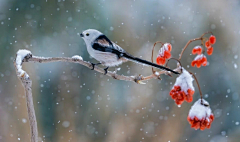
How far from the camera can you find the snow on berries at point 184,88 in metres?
0.60

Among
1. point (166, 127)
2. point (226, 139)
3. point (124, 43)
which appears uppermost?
point (124, 43)

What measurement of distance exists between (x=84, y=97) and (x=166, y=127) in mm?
843

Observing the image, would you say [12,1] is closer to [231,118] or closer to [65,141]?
[65,141]

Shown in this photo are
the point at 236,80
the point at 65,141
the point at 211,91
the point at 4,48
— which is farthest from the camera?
the point at 236,80

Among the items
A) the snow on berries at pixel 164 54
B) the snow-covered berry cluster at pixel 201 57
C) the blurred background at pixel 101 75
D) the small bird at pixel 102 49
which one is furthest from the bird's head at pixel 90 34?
the blurred background at pixel 101 75

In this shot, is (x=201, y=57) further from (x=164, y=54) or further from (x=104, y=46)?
(x=104, y=46)

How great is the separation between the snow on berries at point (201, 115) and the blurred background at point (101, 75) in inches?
60.4

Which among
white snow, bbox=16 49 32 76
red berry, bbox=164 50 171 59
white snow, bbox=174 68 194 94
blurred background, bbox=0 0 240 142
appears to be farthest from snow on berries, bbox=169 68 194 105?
blurred background, bbox=0 0 240 142

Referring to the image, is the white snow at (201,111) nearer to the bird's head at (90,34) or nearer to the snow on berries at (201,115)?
the snow on berries at (201,115)

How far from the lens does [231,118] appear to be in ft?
9.32

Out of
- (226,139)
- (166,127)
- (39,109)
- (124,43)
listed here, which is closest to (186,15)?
(124,43)

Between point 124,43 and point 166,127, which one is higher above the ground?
point 124,43

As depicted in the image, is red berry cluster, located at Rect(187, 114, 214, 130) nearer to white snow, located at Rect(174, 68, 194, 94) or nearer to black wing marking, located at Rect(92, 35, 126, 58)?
white snow, located at Rect(174, 68, 194, 94)

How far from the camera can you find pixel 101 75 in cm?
238
